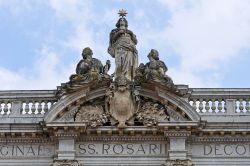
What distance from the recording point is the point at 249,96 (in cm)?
3306

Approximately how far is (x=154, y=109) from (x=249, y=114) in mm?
3068

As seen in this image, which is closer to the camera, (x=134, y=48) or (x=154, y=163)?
(x=154, y=163)

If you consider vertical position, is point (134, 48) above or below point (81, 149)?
above

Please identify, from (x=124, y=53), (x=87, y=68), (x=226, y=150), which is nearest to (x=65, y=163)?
(x=87, y=68)

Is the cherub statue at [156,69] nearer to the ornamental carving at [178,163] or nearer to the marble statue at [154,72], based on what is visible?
the marble statue at [154,72]

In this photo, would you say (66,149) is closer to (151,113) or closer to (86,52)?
(151,113)

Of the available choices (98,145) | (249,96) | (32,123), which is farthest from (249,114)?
(32,123)

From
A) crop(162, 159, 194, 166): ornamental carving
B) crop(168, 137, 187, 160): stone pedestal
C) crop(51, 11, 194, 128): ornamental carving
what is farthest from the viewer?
crop(51, 11, 194, 128): ornamental carving

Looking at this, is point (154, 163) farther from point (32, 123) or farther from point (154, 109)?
point (32, 123)

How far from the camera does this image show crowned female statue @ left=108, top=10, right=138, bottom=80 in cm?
3372

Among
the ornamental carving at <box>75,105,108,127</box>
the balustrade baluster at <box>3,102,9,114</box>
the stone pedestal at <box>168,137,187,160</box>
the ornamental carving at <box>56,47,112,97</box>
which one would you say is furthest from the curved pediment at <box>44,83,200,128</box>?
the balustrade baluster at <box>3,102,9,114</box>

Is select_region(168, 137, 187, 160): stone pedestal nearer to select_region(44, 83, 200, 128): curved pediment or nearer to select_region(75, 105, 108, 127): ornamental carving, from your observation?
select_region(44, 83, 200, 128): curved pediment

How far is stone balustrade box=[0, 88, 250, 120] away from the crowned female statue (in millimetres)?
2267

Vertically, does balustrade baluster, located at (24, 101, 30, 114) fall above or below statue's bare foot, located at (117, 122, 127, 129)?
above
